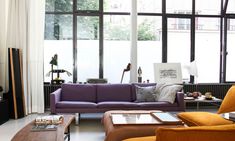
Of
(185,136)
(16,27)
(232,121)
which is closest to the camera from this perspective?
(185,136)

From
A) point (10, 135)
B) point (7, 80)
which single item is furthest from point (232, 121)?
point (7, 80)

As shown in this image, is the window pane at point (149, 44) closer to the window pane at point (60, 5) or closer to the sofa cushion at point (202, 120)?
the window pane at point (60, 5)

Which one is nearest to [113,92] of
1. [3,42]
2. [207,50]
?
[3,42]

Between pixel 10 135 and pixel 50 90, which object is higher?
pixel 50 90

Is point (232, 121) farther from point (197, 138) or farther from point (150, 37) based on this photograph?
point (150, 37)

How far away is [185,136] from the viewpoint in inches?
59.9

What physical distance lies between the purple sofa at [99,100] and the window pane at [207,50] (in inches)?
83.4

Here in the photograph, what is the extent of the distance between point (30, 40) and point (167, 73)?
3310mm

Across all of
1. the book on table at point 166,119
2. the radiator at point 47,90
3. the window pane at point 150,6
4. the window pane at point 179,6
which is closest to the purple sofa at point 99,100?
the radiator at point 47,90

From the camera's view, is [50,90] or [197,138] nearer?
[197,138]

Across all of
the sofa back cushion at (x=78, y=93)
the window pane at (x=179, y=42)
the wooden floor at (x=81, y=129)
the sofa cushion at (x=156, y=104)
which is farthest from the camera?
the window pane at (x=179, y=42)

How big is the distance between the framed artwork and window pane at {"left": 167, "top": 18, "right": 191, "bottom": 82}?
606 mm

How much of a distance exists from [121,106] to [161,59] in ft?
7.71

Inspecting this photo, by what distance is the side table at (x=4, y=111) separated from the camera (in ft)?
16.9
